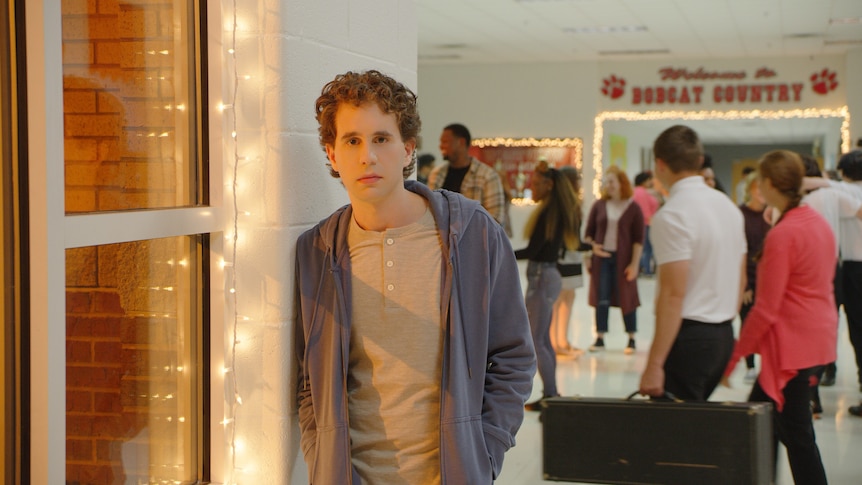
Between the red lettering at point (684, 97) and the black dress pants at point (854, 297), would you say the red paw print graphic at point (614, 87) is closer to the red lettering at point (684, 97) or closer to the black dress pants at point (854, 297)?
the red lettering at point (684, 97)

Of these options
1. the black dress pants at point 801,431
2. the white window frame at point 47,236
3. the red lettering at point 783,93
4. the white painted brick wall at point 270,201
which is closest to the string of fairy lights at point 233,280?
the white painted brick wall at point 270,201

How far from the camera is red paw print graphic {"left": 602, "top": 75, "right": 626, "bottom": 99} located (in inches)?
620

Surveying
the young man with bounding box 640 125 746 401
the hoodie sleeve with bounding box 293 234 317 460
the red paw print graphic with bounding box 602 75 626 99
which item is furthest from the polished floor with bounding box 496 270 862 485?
the red paw print graphic with bounding box 602 75 626 99

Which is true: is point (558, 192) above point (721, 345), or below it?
above

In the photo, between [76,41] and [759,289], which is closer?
[76,41]

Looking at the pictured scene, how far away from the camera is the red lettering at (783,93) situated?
14.8 m

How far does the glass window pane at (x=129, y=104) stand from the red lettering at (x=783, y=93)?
14.5 metres

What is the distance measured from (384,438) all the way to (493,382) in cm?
25

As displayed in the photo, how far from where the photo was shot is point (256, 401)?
1.94 m

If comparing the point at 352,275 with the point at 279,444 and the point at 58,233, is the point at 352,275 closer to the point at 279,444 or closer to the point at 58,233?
the point at 279,444

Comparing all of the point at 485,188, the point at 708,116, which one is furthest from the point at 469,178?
the point at 708,116

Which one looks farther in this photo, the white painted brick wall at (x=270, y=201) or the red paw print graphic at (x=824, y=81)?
the red paw print graphic at (x=824, y=81)

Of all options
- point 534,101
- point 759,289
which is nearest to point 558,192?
point 759,289

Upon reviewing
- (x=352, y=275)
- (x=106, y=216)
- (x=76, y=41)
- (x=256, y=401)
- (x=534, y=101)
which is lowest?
(x=256, y=401)
